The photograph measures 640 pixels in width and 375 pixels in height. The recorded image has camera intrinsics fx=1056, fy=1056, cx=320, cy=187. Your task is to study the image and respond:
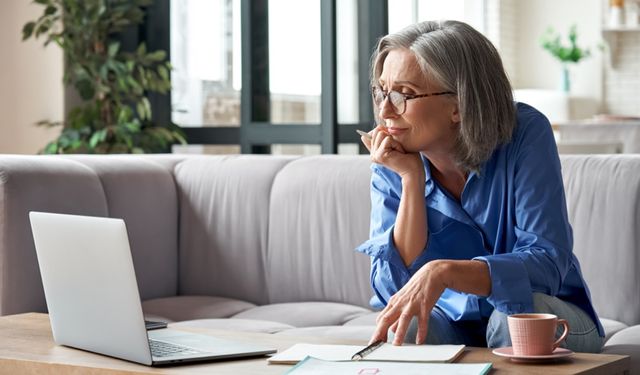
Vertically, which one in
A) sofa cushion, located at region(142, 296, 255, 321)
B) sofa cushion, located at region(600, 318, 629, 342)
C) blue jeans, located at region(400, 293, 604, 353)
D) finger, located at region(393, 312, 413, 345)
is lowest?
sofa cushion, located at region(142, 296, 255, 321)

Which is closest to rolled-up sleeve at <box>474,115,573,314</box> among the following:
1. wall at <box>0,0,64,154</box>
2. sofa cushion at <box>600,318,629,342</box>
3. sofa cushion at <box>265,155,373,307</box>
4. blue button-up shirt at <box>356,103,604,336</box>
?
blue button-up shirt at <box>356,103,604,336</box>

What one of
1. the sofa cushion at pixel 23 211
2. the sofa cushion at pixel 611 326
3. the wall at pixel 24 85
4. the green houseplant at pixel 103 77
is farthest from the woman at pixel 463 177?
the wall at pixel 24 85

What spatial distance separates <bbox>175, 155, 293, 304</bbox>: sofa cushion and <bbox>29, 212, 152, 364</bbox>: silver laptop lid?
1582 millimetres

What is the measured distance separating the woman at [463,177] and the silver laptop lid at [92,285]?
1.76 feet

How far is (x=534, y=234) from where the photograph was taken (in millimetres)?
1949

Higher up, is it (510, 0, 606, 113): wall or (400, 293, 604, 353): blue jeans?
(510, 0, 606, 113): wall

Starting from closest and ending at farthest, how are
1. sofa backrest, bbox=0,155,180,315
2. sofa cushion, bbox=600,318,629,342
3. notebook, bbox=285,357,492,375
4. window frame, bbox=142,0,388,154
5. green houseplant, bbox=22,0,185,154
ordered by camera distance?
1. notebook, bbox=285,357,492,375
2. sofa cushion, bbox=600,318,629,342
3. sofa backrest, bbox=0,155,180,315
4. window frame, bbox=142,0,388,154
5. green houseplant, bbox=22,0,185,154

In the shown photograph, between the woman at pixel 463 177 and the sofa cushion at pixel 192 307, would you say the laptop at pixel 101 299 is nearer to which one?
the woman at pixel 463 177

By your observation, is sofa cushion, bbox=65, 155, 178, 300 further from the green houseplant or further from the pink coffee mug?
the pink coffee mug

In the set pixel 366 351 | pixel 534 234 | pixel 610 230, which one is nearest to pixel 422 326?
pixel 366 351

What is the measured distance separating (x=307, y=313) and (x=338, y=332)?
321mm

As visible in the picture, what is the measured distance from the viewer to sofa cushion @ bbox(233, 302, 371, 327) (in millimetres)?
3031

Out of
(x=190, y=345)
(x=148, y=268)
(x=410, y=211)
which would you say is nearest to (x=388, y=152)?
(x=410, y=211)

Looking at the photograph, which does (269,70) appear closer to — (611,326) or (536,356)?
(611,326)
